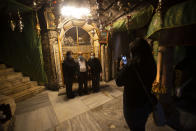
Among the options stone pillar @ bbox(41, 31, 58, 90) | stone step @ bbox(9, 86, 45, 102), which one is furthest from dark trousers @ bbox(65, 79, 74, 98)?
stone step @ bbox(9, 86, 45, 102)

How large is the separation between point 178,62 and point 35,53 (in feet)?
26.7

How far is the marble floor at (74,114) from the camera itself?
9.72ft

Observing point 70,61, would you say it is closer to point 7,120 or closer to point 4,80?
point 7,120

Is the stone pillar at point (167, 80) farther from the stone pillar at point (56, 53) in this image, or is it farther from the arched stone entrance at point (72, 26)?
the stone pillar at point (56, 53)

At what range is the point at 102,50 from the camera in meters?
6.71

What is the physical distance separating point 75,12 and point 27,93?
18.8 ft

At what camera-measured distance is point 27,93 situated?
5.13 metres

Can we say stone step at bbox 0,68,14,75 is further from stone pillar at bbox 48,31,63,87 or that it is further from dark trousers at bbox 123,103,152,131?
dark trousers at bbox 123,103,152,131

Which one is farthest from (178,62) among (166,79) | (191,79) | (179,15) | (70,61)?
(70,61)

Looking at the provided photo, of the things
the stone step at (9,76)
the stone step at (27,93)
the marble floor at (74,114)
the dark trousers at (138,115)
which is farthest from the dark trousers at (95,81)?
the stone step at (9,76)

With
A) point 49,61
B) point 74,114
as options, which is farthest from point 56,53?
point 74,114

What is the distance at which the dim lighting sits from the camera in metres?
5.56

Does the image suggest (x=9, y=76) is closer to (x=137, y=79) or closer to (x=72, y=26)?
(x=72, y=26)

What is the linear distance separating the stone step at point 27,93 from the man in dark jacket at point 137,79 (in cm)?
569
